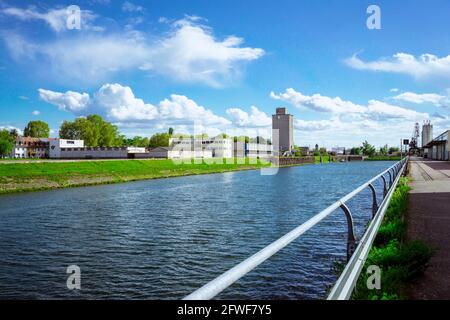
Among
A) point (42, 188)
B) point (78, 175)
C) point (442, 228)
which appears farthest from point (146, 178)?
point (442, 228)

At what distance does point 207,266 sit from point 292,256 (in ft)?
8.58

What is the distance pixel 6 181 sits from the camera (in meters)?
36.8

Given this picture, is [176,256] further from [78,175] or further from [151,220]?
[78,175]

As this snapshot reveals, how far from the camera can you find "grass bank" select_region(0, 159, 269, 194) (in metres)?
38.1

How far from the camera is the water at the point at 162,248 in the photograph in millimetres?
9883

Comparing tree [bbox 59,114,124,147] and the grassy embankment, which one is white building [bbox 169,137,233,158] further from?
the grassy embankment

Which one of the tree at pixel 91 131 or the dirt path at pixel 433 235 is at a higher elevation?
the tree at pixel 91 131

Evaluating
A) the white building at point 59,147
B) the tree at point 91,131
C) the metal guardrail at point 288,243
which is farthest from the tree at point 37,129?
the metal guardrail at point 288,243

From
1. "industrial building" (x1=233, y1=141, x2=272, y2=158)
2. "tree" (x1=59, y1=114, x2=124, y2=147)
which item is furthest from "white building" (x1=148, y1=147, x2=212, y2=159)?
"tree" (x1=59, y1=114, x2=124, y2=147)

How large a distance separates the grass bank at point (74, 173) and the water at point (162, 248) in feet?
42.9

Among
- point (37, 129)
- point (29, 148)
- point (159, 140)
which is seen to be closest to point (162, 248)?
point (29, 148)

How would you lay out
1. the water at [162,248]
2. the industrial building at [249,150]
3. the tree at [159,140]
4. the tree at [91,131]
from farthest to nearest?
the tree at [159,140]
the industrial building at [249,150]
the tree at [91,131]
the water at [162,248]

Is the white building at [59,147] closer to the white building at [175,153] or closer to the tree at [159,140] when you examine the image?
the white building at [175,153]

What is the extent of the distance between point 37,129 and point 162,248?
15361cm
